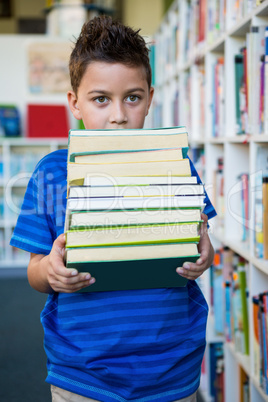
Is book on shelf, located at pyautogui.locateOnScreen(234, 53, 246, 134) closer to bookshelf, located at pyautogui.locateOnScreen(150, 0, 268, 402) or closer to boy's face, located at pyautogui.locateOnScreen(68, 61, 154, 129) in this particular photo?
bookshelf, located at pyautogui.locateOnScreen(150, 0, 268, 402)

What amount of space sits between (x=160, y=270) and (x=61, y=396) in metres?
0.36

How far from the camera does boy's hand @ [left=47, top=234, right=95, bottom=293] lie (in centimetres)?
77

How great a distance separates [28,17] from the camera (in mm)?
8711

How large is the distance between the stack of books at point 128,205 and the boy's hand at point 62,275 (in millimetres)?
19

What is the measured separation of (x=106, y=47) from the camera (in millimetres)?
941

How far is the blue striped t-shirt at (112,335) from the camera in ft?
2.88

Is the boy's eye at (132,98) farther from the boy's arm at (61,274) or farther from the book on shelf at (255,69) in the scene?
the book on shelf at (255,69)

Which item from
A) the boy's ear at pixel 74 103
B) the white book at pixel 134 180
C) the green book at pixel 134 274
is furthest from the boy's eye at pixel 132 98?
the green book at pixel 134 274

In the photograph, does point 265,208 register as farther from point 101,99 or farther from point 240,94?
point 101,99

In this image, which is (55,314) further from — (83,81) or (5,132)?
(5,132)

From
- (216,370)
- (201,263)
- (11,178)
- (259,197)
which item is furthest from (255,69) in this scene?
(11,178)

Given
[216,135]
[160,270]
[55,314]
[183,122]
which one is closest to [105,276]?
[160,270]

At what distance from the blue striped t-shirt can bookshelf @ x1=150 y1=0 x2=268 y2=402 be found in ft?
1.69

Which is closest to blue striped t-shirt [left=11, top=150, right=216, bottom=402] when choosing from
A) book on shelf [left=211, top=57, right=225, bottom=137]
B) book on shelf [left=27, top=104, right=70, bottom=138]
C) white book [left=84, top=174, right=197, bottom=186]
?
white book [left=84, top=174, right=197, bottom=186]
